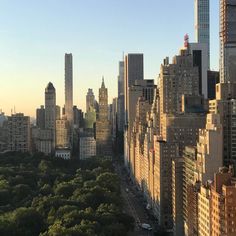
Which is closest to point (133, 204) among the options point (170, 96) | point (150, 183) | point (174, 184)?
point (150, 183)

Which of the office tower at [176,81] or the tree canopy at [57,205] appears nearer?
the tree canopy at [57,205]

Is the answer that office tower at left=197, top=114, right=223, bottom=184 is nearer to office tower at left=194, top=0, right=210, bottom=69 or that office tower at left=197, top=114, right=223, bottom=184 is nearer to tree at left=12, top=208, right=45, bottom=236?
tree at left=12, top=208, right=45, bottom=236

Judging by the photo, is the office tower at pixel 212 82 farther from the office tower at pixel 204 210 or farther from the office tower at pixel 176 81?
the office tower at pixel 204 210

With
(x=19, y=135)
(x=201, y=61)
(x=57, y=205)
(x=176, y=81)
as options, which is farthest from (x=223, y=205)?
(x=19, y=135)

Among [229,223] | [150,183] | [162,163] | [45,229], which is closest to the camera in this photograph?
[229,223]

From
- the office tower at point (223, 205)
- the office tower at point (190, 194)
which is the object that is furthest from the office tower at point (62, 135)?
the office tower at point (223, 205)

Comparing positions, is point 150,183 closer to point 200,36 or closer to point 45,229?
point 45,229
